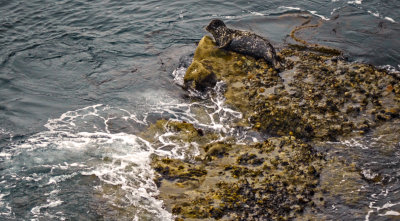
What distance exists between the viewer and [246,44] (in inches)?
667

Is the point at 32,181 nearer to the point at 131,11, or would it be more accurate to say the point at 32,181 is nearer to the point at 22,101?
the point at 22,101

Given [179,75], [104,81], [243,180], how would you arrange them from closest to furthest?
[243,180]
[179,75]
[104,81]

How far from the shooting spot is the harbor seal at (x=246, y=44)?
1633cm

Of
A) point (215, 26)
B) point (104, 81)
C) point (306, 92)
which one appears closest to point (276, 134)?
point (306, 92)

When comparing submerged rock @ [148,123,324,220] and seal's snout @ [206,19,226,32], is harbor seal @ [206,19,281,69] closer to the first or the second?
seal's snout @ [206,19,226,32]

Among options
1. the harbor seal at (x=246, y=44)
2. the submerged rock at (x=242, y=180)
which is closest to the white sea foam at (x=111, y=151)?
the submerged rock at (x=242, y=180)

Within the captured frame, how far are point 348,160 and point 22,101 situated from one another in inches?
479

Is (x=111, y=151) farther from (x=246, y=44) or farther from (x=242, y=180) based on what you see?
(x=246, y=44)

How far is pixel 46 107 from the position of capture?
1573 centimetres

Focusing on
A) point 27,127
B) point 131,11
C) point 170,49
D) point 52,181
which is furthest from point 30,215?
point 131,11

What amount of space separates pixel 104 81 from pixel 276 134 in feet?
26.0

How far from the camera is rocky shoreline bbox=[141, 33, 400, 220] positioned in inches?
401

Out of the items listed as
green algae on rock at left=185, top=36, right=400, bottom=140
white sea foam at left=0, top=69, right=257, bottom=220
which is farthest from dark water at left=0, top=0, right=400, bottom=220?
green algae on rock at left=185, top=36, right=400, bottom=140

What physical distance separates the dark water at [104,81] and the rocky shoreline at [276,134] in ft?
2.67
